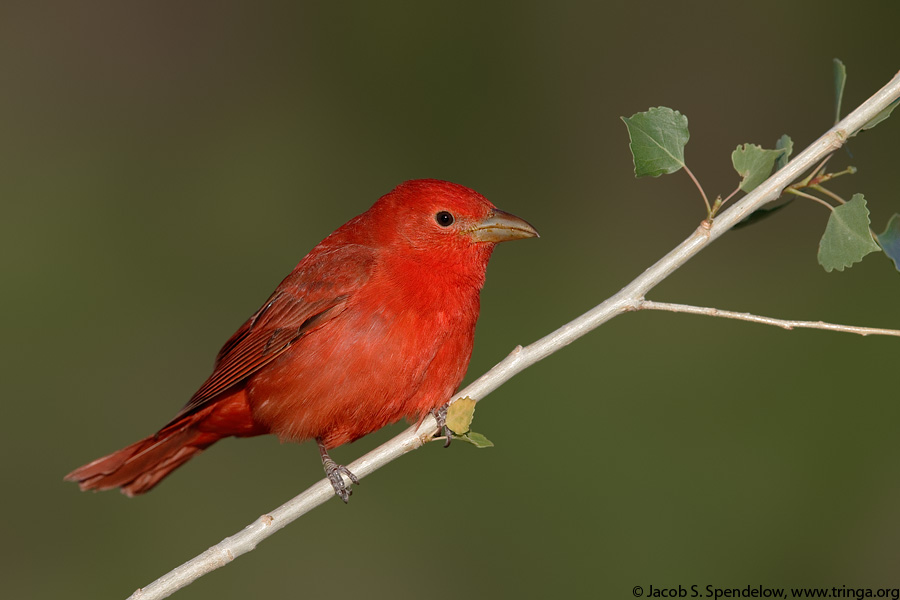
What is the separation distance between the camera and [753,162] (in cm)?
341

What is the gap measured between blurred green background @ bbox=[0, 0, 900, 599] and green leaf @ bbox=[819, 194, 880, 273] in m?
3.64

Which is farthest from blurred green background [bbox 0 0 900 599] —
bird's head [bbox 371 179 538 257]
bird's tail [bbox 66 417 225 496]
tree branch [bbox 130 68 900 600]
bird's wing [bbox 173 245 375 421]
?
tree branch [bbox 130 68 900 600]

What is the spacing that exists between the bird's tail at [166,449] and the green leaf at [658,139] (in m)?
2.57

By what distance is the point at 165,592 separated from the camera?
351 cm

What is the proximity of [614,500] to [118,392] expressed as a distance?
4.01 m

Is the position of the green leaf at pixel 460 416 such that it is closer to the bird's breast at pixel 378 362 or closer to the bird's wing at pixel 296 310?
the bird's breast at pixel 378 362

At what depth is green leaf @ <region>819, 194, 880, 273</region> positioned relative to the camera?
326cm

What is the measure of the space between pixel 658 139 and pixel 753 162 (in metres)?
0.32

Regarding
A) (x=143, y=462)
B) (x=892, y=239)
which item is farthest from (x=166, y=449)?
(x=892, y=239)

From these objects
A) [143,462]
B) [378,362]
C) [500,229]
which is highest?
[500,229]

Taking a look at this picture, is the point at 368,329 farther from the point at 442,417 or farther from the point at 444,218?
the point at 444,218

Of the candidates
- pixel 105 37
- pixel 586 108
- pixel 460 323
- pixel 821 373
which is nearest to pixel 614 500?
pixel 821 373

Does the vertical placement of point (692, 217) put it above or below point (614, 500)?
above

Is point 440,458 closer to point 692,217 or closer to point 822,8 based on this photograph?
point 692,217
